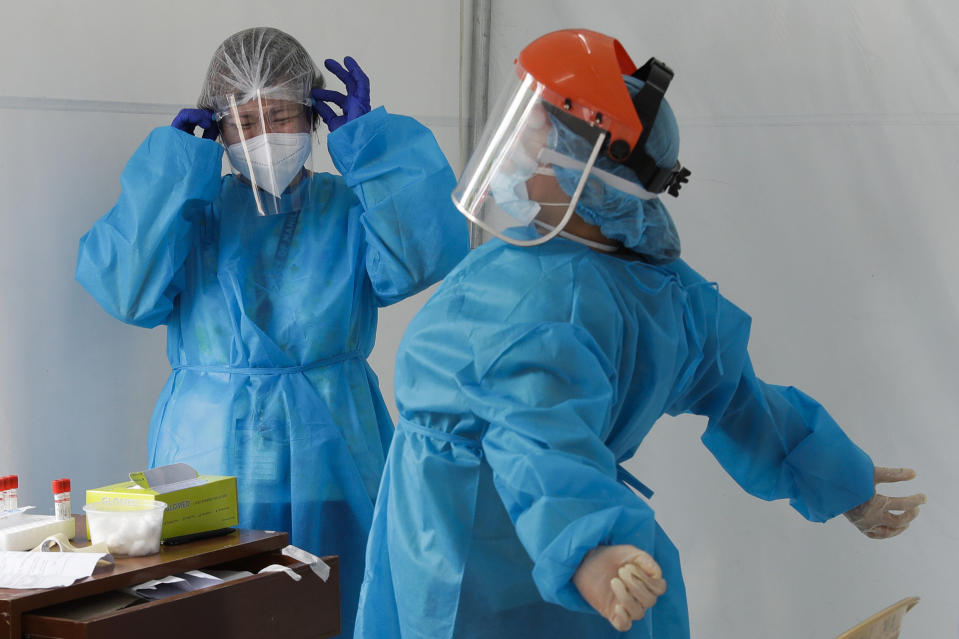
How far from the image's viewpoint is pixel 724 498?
2219 millimetres

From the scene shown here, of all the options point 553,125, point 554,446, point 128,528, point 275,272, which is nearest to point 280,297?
point 275,272

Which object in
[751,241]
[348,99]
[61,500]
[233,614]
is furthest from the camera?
[751,241]

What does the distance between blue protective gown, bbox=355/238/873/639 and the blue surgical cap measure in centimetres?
4

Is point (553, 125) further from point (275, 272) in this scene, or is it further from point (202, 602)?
point (275, 272)

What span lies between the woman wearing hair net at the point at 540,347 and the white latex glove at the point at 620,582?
8cm

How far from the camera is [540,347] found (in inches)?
42.6

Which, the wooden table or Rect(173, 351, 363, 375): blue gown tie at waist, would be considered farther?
Rect(173, 351, 363, 375): blue gown tie at waist

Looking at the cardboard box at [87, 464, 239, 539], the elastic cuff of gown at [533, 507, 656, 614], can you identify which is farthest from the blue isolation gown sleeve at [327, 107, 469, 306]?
the elastic cuff of gown at [533, 507, 656, 614]

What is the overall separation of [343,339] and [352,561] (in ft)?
1.41

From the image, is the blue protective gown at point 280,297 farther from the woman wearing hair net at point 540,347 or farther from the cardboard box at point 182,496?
the woman wearing hair net at point 540,347

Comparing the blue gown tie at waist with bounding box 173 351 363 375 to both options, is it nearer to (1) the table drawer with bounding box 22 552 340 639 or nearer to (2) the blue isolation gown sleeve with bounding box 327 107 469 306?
(2) the blue isolation gown sleeve with bounding box 327 107 469 306

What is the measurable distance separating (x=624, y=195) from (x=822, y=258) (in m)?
0.95

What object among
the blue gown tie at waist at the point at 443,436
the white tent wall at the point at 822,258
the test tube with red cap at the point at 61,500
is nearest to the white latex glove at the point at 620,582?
the blue gown tie at waist at the point at 443,436

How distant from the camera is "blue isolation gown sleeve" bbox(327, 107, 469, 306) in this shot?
188 centimetres
